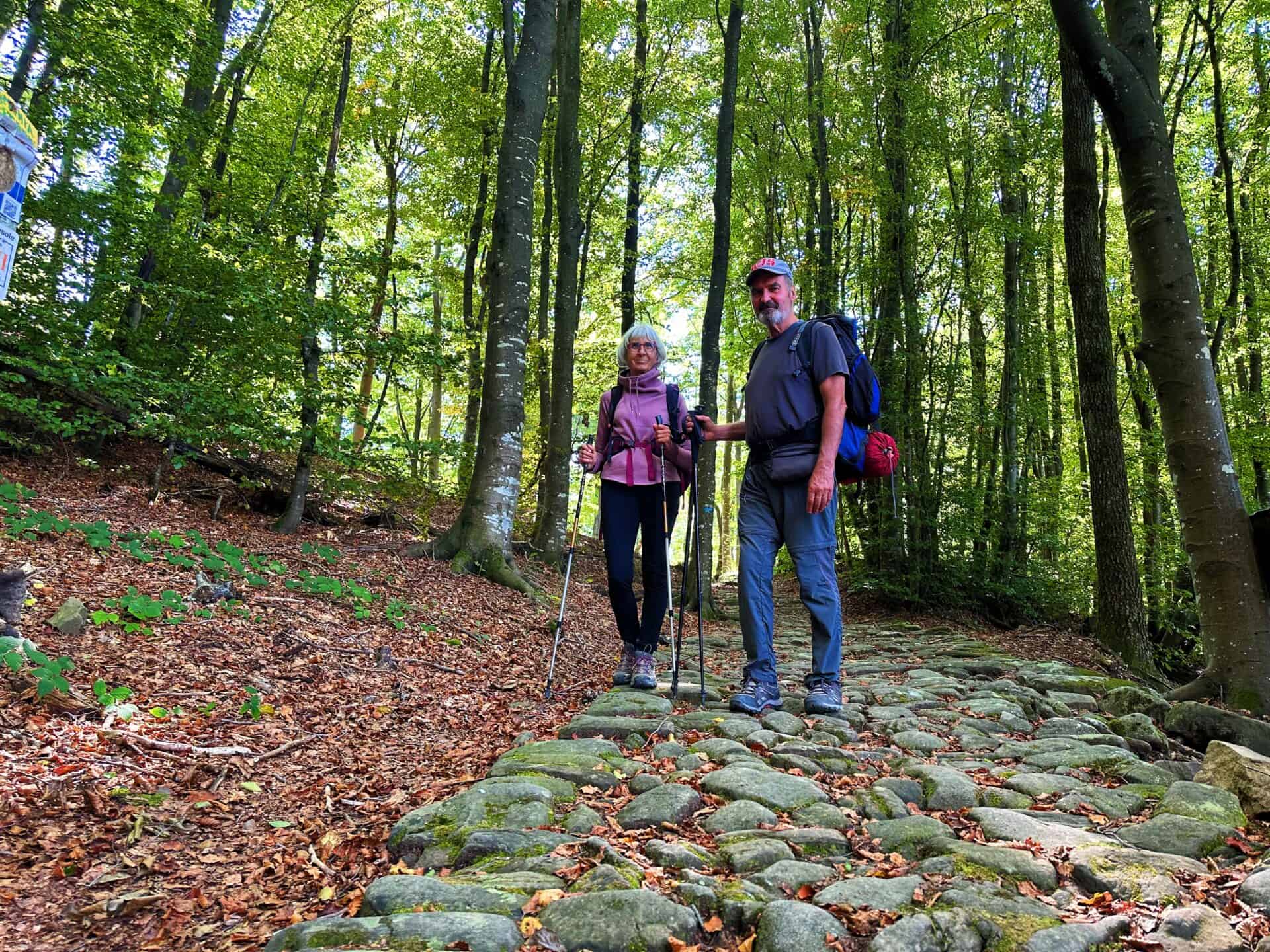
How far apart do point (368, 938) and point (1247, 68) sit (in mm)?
18784

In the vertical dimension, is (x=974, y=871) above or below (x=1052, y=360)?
below

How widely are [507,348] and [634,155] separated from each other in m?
9.91

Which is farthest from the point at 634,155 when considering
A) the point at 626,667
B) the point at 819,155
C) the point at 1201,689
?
the point at 1201,689

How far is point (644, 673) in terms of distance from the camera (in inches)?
207

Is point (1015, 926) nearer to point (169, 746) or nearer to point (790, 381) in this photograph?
point (790, 381)

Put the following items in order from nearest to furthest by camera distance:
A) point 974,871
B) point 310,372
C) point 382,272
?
point 974,871
point 310,372
point 382,272

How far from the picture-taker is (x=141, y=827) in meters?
2.95

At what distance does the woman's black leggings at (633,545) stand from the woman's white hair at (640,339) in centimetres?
90

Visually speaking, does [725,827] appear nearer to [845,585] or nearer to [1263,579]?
[1263,579]

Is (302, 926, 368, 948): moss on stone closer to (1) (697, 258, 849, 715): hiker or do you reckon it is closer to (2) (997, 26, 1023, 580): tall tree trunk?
(1) (697, 258, 849, 715): hiker

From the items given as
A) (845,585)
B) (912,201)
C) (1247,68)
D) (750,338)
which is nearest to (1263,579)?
(912,201)

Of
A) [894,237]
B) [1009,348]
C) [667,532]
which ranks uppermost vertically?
[894,237]

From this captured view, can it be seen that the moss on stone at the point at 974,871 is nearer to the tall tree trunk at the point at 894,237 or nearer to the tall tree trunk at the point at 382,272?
the tall tree trunk at the point at 382,272

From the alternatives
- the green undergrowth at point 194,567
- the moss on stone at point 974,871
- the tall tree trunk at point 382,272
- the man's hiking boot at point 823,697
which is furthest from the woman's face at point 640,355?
the tall tree trunk at point 382,272
